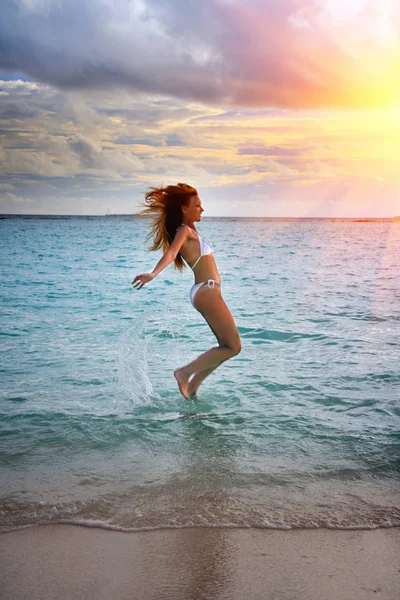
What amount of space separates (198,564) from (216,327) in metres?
3.02

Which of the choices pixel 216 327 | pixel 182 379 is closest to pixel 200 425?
pixel 182 379

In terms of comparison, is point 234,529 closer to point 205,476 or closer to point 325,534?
point 325,534

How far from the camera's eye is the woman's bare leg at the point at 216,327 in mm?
5816

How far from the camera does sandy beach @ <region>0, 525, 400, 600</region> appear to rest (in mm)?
2836

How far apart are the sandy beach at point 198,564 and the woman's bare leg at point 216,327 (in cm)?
260

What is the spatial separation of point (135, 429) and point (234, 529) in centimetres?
211

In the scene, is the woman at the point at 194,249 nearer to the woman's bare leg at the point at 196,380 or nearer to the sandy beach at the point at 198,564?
the woman's bare leg at the point at 196,380

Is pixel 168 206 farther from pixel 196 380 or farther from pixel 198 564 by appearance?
pixel 198 564

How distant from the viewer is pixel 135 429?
5.45 meters

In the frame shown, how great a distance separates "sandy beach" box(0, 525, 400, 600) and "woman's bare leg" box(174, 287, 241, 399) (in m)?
2.60

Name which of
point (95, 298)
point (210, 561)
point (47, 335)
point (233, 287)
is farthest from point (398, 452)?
point (233, 287)

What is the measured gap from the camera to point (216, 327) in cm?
589

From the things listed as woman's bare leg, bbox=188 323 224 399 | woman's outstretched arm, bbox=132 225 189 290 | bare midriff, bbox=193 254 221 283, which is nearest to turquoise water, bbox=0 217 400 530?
woman's bare leg, bbox=188 323 224 399

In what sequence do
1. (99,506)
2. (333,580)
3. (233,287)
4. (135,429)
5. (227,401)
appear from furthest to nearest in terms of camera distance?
(233,287) < (227,401) < (135,429) < (99,506) < (333,580)
